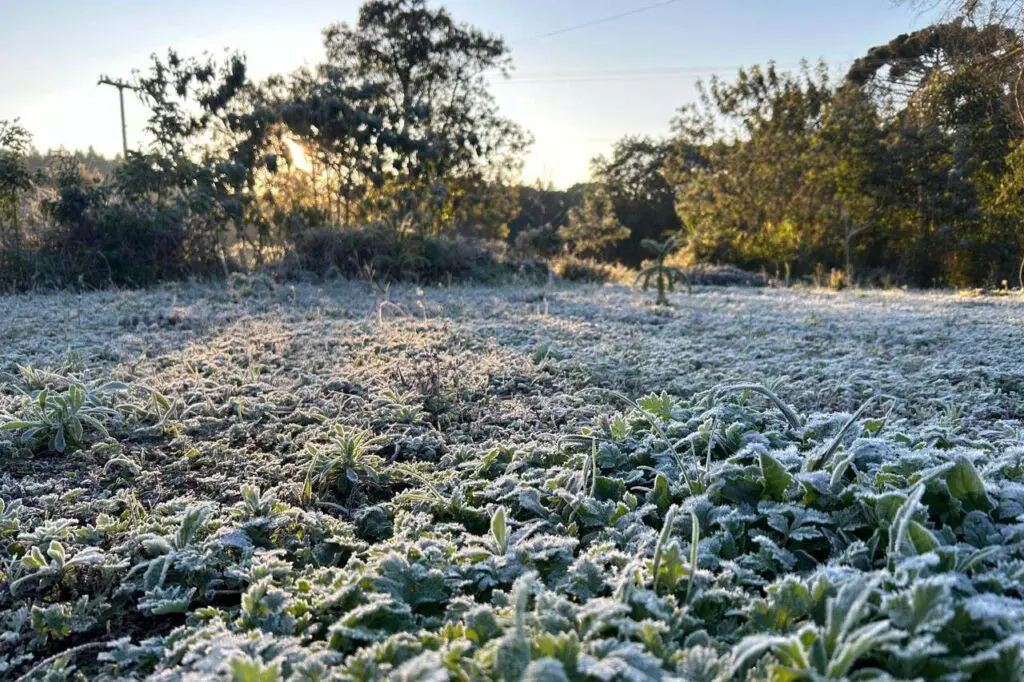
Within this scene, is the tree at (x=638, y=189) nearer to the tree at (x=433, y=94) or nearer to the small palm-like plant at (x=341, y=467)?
the tree at (x=433, y=94)

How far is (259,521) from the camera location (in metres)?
1.55

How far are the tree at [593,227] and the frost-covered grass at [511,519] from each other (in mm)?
15334

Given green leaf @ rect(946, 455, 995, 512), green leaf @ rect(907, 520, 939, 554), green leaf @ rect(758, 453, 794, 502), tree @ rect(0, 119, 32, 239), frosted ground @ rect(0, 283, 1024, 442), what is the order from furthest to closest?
tree @ rect(0, 119, 32, 239)
frosted ground @ rect(0, 283, 1024, 442)
green leaf @ rect(758, 453, 794, 502)
green leaf @ rect(946, 455, 995, 512)
green leaf @ rect(907, 520, 939, 554)

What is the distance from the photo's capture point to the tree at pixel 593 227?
1895cm

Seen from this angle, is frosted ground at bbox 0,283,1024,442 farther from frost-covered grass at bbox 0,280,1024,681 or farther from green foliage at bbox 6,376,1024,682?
green foliage at bbox 6,376,1024,682

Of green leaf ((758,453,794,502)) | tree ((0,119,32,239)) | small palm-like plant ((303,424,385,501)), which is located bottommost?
small palm-like plant ((303,424,385,501))

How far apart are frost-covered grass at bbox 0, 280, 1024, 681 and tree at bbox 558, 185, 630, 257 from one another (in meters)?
15.3

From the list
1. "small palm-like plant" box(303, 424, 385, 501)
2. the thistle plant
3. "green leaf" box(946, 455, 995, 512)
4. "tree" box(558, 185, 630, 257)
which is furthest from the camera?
"tree" box(558, 185, 630, 257)

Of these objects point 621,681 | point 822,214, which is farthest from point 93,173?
point 822,214

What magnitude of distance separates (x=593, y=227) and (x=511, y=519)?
60.4 feet

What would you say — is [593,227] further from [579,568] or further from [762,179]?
[579,568]

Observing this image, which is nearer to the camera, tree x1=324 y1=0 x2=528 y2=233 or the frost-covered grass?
the frost-covered grass

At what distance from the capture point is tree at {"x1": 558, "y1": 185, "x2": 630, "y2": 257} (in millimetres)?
18953

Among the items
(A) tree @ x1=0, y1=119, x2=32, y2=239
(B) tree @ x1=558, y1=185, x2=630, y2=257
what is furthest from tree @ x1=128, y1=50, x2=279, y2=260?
(B) tree @ x1=558, y1=185, x2=630, y2=257
